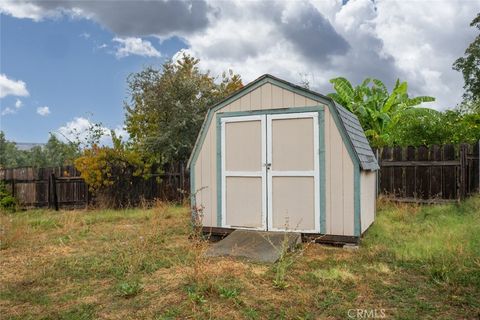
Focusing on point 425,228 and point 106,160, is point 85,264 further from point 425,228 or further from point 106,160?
point 106,160

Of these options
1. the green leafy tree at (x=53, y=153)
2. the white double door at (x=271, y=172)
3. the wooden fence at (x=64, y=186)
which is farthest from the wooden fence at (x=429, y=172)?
the green leafy tree at (x=53, y=153)

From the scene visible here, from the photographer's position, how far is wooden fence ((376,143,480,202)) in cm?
999

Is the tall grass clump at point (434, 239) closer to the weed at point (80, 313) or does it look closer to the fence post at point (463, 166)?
the fence post at point (463, 166)

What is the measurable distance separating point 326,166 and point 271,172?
0.93 metres

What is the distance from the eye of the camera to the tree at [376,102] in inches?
549

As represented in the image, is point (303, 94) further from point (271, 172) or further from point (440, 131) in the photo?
point (440, 131)

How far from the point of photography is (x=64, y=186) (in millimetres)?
13664

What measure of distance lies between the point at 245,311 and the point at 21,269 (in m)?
3.62

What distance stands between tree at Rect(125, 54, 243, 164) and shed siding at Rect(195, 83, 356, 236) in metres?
6.13

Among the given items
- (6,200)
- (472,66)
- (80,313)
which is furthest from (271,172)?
(472,66)

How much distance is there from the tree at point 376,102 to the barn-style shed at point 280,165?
24.5 ft

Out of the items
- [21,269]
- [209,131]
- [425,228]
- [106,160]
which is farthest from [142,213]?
[425,228]

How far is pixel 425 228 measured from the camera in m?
7.39

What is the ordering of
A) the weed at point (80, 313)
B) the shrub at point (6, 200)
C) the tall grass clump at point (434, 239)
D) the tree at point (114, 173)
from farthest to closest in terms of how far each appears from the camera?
the shrub at point (6, 200) → the tree at point (114, 173) → the tall grass clump at point (434, 239) → the weed at point (80, 313)
